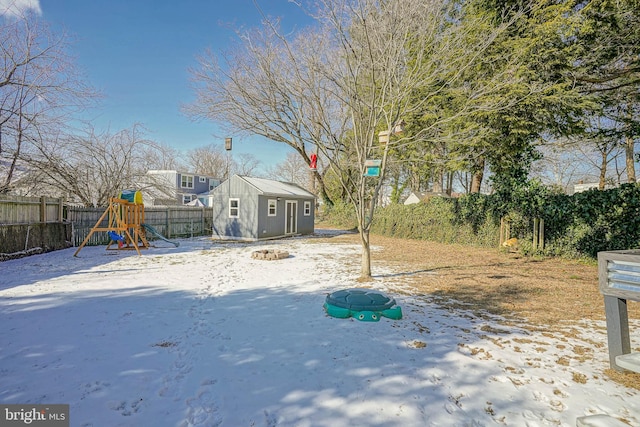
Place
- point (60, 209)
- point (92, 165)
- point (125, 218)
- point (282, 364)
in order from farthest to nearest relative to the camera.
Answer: point (92, 165)
point (60, 209)
point (125, 218)
point (282, 364)

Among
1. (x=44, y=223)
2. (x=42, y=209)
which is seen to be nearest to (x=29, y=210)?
(x=42, y=209)

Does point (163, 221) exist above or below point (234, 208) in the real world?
below

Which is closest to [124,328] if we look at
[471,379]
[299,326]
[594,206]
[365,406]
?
[299,326]

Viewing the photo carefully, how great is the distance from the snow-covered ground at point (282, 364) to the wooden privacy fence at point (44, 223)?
4079 millimetres

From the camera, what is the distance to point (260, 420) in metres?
2.12

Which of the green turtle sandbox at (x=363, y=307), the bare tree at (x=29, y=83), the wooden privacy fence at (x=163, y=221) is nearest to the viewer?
the green turtle sandbox at (x=363, y=307)

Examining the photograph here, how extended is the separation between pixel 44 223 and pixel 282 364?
34.6 ft

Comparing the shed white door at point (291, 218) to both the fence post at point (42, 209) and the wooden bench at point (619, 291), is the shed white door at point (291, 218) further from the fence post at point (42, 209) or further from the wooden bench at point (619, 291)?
the wooden bench at point (619, 291)

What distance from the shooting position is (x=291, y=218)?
54.6 feet

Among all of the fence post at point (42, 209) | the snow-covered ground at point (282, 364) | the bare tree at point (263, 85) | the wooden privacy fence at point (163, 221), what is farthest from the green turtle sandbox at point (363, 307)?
the wooden privacy fence at point (163, 221)

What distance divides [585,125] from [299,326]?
1107cm

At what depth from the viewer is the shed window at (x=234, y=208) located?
14.5 m

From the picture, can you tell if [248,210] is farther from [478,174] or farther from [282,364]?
[282,364]

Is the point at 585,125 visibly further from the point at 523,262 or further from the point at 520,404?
the point at 520,404
